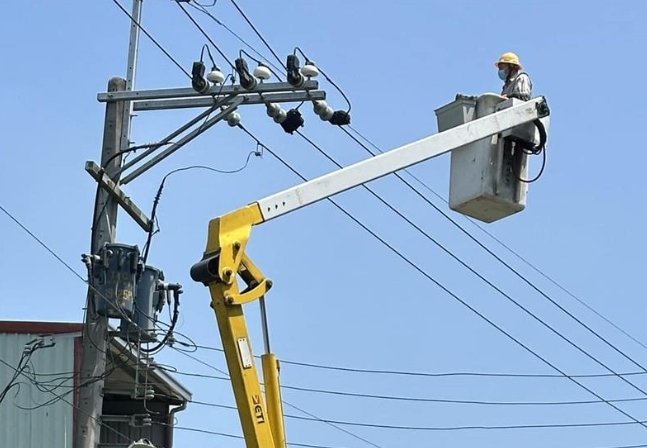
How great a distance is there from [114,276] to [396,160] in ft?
19.6

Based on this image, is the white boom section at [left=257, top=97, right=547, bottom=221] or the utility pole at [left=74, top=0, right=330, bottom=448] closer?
the white boom section at [left=257, top=97, right=547, bottom=221]

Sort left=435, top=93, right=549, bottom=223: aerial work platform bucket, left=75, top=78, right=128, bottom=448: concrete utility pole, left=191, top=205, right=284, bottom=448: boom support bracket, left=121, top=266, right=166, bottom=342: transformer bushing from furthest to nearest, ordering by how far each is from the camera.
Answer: left=121, top=266, right=166, bottom=342: transformer bushing → left=75, top=78, right=128, bottom=448: concrete utility pole → left=435, top=93, right=549, bottom=223: aerial work platform bucket → left=191, top=205, right=284, bottom=448: boom support bracket

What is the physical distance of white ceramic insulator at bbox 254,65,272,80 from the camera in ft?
50.8

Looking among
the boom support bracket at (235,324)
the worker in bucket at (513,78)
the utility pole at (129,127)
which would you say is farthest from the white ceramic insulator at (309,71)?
the boom support bracket at (235,324)

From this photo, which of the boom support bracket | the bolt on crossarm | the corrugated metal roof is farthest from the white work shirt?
the corrugated metal roof

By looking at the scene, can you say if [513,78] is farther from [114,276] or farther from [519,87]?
[114,276]

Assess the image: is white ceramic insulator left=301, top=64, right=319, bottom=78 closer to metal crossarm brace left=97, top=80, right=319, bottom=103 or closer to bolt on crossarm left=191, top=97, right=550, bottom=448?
metal crossarm brace left=97, top=80, right=319, bottom=103

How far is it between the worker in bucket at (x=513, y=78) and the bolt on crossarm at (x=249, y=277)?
4.12 ft

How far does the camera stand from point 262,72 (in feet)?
50.8

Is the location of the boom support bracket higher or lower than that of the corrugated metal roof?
lower

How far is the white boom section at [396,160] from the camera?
9734 millimetres

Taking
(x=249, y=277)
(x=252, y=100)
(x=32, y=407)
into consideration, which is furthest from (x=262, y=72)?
(x=32, y=407)

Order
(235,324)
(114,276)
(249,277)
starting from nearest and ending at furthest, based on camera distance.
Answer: (235,324) < (249,277) < (114,276)

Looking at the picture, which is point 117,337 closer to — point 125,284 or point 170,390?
point 125,284
